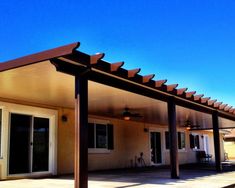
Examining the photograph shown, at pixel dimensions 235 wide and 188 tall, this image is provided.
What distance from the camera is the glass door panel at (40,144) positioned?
10.8 m

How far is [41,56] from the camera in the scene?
5.57 m

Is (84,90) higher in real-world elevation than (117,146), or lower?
higher

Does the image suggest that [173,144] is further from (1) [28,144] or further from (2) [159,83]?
(1) [28,144]

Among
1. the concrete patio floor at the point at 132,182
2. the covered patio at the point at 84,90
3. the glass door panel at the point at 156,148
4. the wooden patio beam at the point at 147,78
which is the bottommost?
the concrete patio floor at the point at 132,182

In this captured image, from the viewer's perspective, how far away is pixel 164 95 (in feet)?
31.0

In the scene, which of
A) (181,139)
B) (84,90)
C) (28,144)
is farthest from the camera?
(181,139)

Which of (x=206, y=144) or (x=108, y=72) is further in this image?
(x=206, y=144)

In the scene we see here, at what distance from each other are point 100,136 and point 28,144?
4297 mm

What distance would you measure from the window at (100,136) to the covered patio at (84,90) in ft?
3.54

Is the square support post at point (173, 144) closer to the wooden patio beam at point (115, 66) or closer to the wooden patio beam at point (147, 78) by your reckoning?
the wooden patio beam at point (147, 78)

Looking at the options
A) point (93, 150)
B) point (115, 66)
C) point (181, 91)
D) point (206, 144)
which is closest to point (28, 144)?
point (93, 150)

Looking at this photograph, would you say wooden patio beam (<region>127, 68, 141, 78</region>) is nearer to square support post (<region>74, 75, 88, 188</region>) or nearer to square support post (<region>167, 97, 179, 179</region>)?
square support post (<region>74, 75, 88, 188</region>)

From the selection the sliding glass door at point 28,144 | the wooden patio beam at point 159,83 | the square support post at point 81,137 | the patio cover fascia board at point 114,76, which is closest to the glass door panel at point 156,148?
the patio cover fascia board at point 114,76

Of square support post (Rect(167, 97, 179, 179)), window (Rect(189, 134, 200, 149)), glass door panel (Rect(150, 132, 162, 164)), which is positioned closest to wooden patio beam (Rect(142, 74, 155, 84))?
square support post (Rect(167, 97, 179, 179))
